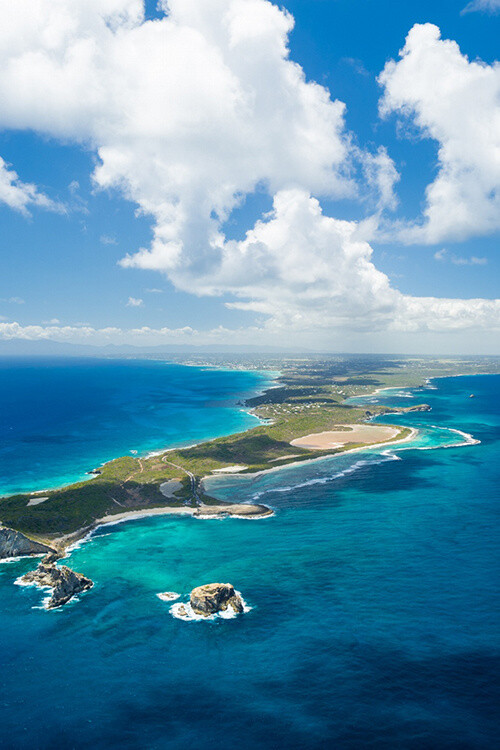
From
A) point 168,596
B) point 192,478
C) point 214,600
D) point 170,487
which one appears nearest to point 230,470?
point 192,478

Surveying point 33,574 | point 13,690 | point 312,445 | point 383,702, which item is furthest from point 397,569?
point 312,445

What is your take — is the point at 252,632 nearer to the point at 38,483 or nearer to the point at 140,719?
the point at 140,719

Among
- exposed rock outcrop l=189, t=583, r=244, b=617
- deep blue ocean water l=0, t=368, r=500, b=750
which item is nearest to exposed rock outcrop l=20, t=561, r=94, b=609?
deep blue ocean water l=0, t=368, r=500, b=750

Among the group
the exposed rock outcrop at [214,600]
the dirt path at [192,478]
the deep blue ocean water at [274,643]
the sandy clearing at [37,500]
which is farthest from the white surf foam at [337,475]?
the sandy clearing at [37,500]

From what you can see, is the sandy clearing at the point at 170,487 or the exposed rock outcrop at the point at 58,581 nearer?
the exposed rock outcrop at the point at 58,581

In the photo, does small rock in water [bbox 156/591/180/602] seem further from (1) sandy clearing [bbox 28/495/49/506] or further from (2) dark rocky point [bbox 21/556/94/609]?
(1) sandy clearing [bbox 28/495/49/506]

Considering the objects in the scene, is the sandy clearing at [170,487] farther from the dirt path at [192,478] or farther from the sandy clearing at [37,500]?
the sandy clearing at [37,500]
